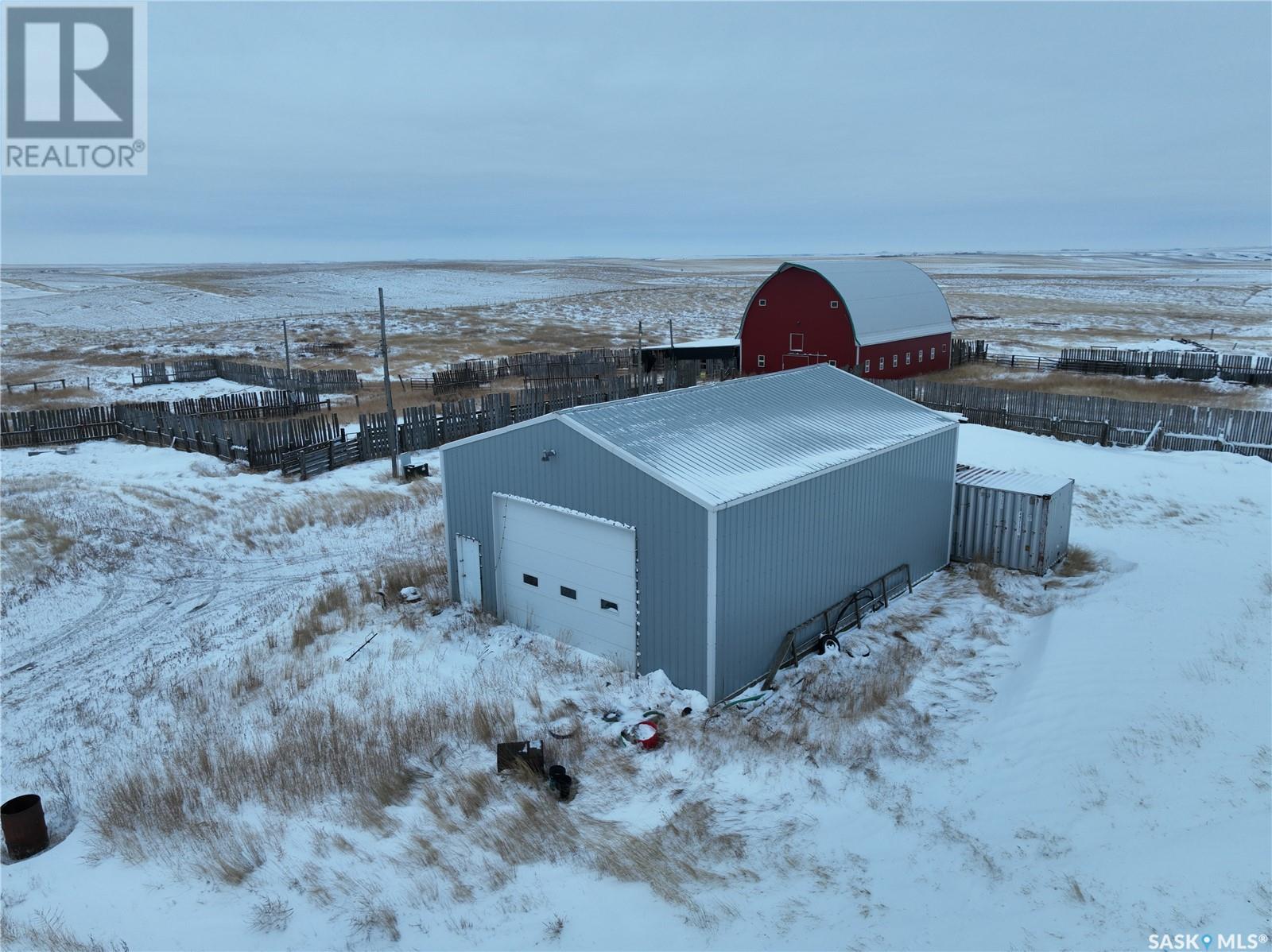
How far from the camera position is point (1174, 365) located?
144ft

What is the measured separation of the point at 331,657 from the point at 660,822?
23.7 feet

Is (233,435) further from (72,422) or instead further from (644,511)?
(644,511)

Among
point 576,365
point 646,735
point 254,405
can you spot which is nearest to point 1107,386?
point 576,365

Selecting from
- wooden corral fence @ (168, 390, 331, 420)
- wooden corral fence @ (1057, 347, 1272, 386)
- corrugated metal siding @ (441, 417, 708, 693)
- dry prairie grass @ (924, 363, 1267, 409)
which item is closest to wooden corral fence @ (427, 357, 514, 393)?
wooden corral fence @ (168, 390, 331, 420)

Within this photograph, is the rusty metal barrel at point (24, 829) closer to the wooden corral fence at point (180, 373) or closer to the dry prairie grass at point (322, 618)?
the dry prairie grass at point (322, 618)

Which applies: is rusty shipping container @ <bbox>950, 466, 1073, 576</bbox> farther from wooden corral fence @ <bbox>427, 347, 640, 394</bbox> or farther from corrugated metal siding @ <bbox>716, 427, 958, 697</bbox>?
wooden corral fence @ <bbox>427, 347, 640, 394</bbox>

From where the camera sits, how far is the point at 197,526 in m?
20.5

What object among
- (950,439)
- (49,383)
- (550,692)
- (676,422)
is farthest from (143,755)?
(49,383)

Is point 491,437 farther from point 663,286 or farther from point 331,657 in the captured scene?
point 663,286

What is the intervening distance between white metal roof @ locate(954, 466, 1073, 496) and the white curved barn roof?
71.9ft

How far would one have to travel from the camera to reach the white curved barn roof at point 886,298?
4103 centimetres

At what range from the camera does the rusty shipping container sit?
16969 millimetres

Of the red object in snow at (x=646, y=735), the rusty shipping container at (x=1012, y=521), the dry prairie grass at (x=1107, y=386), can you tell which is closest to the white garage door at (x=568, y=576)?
the red object in snow at (x=646, y=735)

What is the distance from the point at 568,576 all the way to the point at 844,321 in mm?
30213
